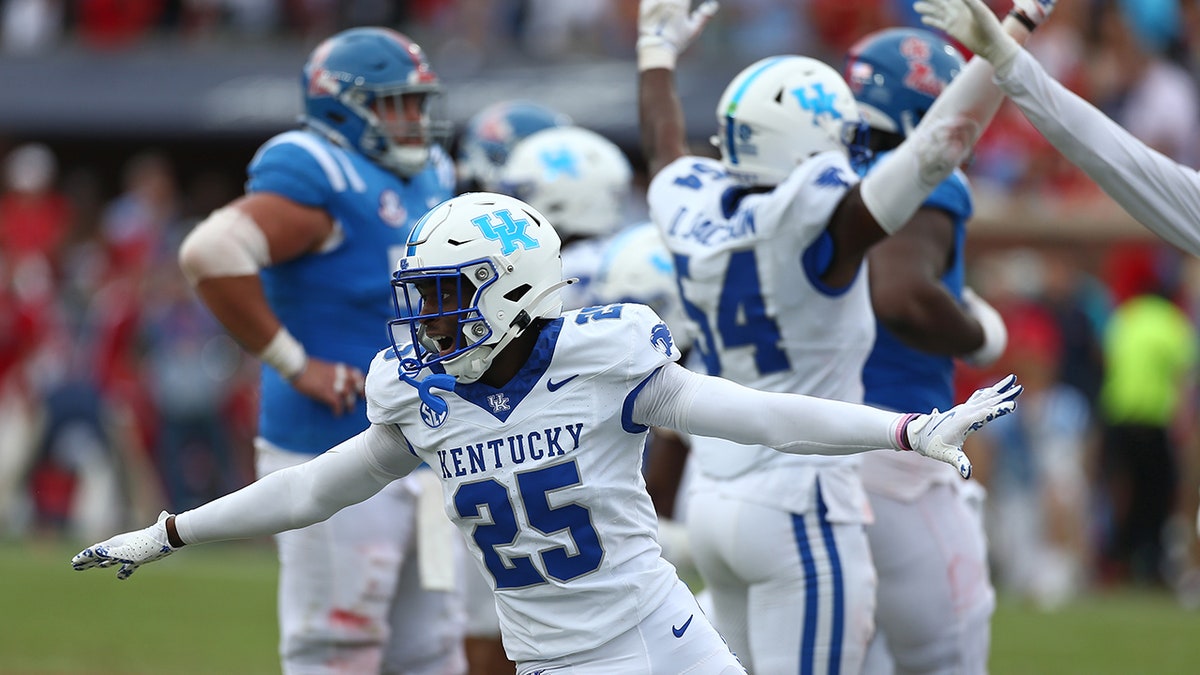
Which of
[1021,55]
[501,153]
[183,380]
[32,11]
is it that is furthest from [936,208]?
[32,11]

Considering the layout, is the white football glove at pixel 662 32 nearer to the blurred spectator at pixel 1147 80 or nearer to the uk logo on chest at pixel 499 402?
the uk logo on chest at pixel 499 402

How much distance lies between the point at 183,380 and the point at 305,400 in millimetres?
8962

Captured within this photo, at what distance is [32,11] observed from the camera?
19094mm

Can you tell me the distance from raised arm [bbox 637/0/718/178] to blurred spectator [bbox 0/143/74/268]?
11471 mm

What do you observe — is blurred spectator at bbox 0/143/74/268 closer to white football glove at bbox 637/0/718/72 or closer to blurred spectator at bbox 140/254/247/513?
blurred spectator at bbox 140/254/247/513

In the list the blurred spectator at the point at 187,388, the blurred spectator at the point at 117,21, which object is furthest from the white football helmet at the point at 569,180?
the blurred spectator at the point at 117,21

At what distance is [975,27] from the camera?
13.8 feet

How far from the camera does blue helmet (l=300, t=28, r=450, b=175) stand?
5.34m

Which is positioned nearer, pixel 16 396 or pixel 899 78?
pixel 899 78

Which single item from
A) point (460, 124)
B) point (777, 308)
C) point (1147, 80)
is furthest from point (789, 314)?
point (460, 124)

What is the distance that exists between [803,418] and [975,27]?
1171 millimetres

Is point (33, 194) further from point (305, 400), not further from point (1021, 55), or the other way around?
point (1021, 55)

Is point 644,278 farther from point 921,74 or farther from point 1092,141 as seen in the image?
point 1092,141

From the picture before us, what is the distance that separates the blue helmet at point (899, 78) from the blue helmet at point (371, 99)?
133 cm
